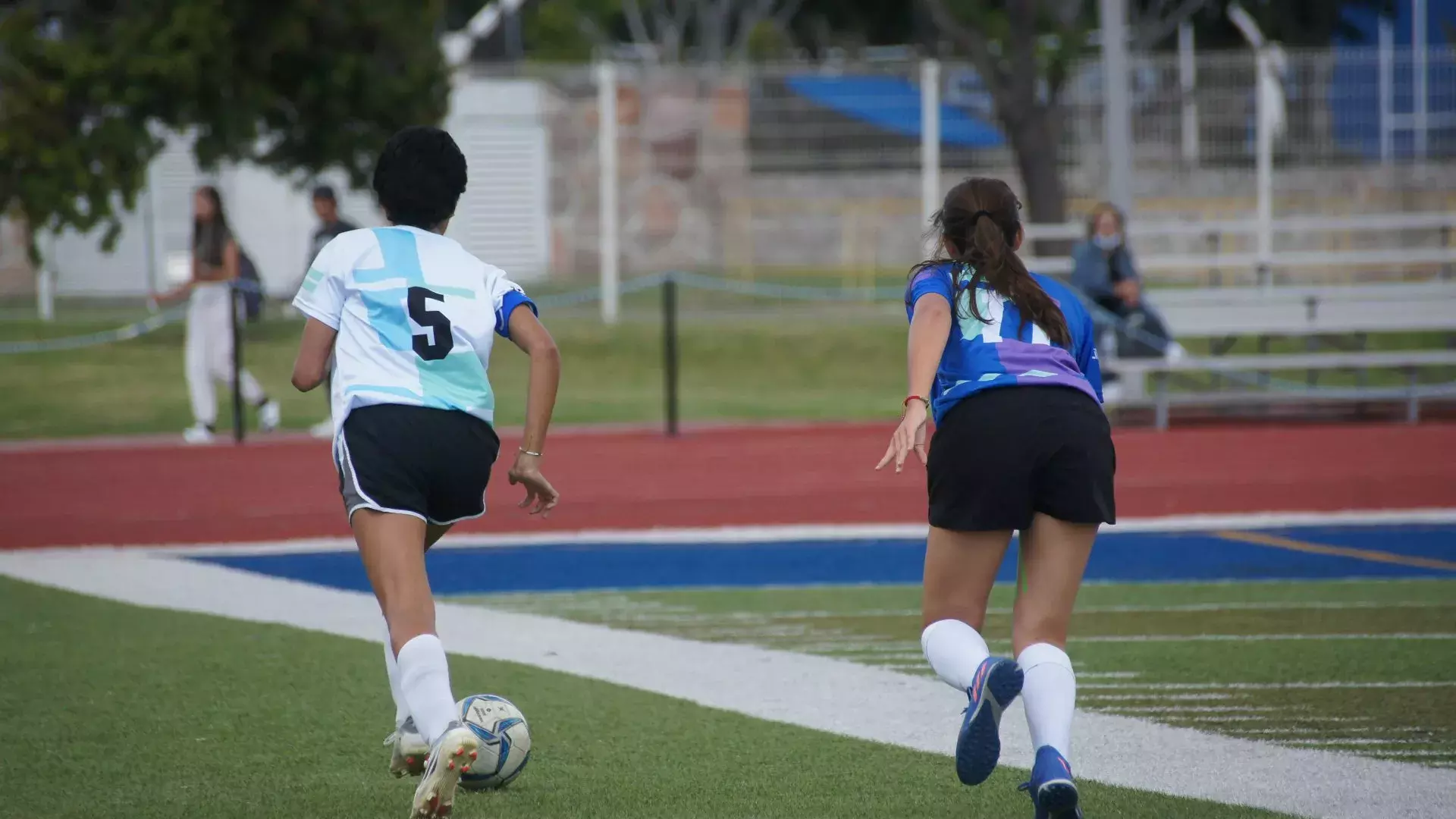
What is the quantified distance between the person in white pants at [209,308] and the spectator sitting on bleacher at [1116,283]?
697 cm

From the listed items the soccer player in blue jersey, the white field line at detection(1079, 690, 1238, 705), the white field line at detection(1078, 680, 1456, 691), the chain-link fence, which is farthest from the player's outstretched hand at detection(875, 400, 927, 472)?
the chain-link fence

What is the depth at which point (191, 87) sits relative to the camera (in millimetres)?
22203

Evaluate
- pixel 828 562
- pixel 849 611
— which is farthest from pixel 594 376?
pixel 849 611

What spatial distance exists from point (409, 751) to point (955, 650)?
4.89ft

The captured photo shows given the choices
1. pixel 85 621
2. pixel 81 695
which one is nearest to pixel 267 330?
pixel 85 621

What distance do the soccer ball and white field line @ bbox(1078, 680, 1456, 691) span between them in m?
2.53

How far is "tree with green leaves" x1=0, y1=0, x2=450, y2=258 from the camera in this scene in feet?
72.7

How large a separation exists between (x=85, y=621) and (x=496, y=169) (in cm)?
1845

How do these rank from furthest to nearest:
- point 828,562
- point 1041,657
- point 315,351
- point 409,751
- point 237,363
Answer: point 237,363
point 828,562
point 409,751
point 315,351
point 1041,657

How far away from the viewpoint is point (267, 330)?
82.5 ft

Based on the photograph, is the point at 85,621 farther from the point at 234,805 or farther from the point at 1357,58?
the point at 1357,58

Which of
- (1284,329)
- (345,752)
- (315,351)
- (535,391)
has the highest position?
(315,351)

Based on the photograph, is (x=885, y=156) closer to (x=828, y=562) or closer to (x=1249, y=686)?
(x=828, y=562)

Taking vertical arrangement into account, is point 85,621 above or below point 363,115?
below
